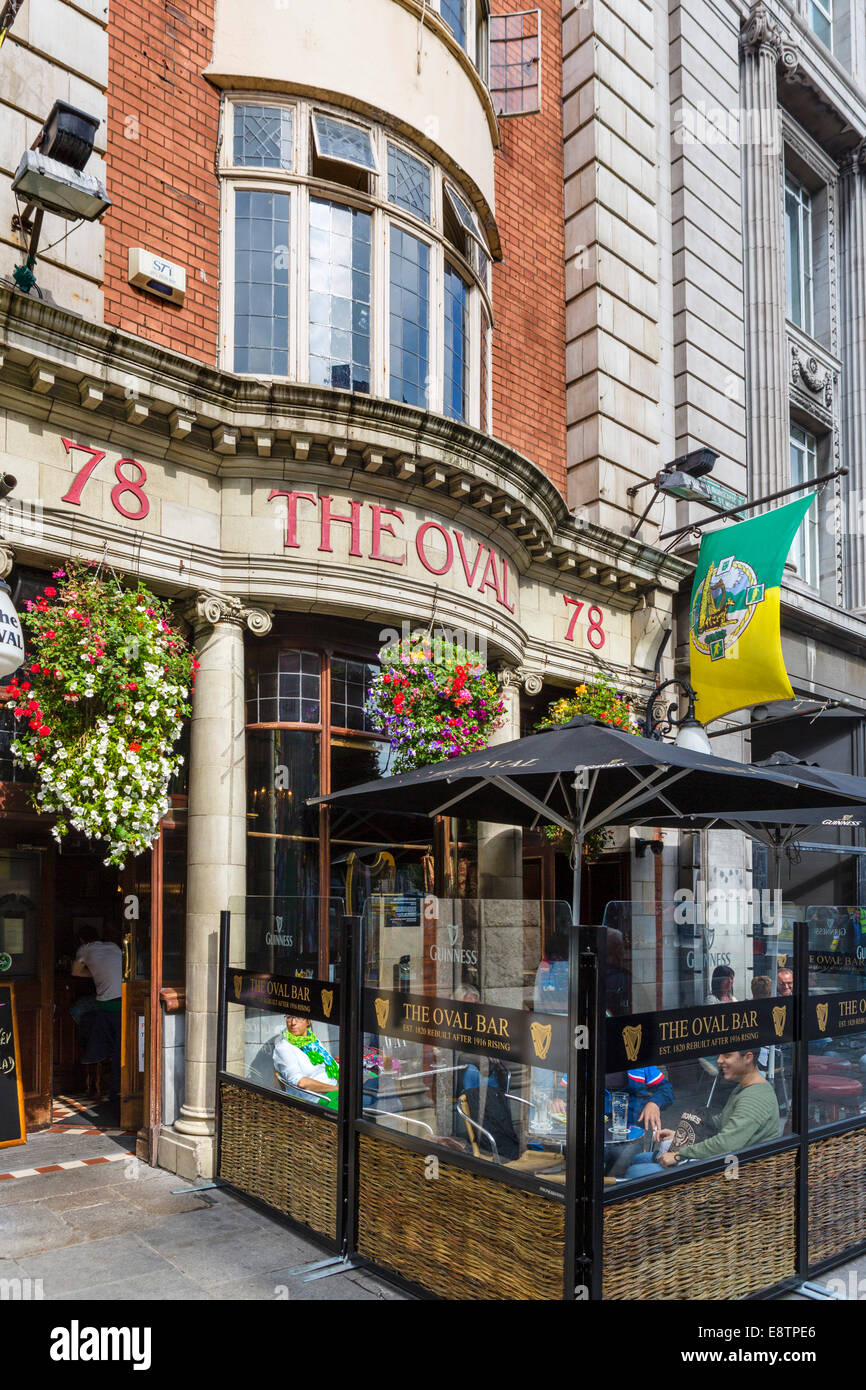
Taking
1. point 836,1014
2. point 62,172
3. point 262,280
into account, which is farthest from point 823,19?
point 836,1014

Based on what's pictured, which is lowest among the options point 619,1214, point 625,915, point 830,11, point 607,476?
point 619,1214

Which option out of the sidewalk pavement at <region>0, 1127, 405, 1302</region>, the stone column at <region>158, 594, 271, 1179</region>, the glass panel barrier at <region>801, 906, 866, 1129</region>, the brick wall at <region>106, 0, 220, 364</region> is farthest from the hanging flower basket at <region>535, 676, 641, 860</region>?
the sidewalk pavement at <region>0, 1127, 405, 1302</region>

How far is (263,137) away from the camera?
1023 centimetres

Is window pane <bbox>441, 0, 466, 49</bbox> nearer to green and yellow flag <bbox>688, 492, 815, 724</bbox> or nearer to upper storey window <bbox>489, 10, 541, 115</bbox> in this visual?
upper storey window <bbox>489, 10, 541, 115</bbox>

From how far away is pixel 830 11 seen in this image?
21672 millimetres

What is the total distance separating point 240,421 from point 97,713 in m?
2.99

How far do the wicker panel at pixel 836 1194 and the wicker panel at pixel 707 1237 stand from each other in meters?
0.28

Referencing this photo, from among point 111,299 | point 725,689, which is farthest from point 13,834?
point 725,689

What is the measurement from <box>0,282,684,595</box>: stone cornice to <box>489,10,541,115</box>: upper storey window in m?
5.15

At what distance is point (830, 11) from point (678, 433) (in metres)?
12.6

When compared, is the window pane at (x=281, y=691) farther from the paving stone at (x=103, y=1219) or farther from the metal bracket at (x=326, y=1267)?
the metal bracket at (x=326, y=1267)

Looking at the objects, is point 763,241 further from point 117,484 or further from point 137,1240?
point 137,1240

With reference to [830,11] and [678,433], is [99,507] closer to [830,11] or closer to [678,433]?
[678,433]

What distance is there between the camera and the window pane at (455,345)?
37.2ft
